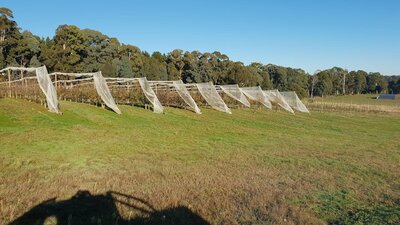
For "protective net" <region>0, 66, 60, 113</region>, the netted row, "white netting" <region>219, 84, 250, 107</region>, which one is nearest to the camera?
"protective net" <region>0, 66, 60, 113</region>

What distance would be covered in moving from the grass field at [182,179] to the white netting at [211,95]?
14.7 m

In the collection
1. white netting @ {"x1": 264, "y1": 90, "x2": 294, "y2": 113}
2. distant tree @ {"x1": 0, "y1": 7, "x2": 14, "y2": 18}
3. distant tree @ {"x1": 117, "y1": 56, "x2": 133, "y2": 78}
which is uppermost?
distant tree @ {"x1": 0, "y1": 7, "x2": 14, "y2": 18}

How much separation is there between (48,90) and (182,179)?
12.1 m

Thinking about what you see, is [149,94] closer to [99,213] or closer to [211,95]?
[211,95]

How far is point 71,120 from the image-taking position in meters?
15.2

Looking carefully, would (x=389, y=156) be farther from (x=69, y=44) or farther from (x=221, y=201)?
(x=69, y=44)

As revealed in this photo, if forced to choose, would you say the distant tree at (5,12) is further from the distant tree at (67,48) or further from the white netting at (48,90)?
the white netting at (48,90)

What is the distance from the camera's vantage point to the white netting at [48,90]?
16.6 m

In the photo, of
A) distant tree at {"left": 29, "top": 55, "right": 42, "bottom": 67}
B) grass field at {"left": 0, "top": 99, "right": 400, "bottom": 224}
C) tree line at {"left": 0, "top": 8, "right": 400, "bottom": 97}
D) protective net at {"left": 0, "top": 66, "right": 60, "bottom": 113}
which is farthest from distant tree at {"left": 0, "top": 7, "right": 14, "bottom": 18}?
grass field at {"left": 0, "top": 99, "right": 400, "bottom": 224}

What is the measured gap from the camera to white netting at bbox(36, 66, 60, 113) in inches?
653

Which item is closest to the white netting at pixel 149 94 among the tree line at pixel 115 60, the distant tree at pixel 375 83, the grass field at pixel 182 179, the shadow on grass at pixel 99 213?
the grass field at pixel 182 179

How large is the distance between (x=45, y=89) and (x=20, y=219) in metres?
14.1

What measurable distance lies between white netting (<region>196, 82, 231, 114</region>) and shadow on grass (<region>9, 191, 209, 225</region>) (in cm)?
2302

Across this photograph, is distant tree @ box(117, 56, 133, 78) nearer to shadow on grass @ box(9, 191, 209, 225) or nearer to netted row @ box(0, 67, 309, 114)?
netted row @ box(0, 67, 309, 114)
